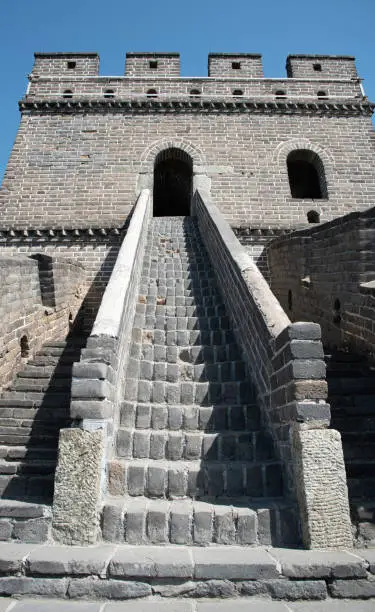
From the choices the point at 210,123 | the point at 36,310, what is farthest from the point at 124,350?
the point at 210,123

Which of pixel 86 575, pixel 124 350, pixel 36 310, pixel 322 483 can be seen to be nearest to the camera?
pixel 86 575

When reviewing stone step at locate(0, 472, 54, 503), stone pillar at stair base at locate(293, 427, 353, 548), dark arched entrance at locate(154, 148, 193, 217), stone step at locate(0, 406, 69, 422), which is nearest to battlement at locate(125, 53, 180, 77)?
dark arched entrance at locate(154, 148, 193, 217)

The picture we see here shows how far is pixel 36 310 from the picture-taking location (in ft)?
22.6

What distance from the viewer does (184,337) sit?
5367mm

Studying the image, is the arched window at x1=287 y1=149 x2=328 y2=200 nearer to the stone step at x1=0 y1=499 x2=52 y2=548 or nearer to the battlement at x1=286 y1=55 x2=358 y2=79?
the battlement at x1=286 y1=55 x2=358 y2=79

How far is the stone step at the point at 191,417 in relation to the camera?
159 inches

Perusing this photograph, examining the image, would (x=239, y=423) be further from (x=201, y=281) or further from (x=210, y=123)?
(x=210, y=123)

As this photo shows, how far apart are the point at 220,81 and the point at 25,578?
14440mm

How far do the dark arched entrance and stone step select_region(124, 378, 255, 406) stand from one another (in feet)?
30.8

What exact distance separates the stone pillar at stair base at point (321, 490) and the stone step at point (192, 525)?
0.70 feet

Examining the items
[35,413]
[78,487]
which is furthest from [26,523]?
[35,413]

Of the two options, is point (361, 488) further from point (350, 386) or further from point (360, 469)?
point (350, 386)

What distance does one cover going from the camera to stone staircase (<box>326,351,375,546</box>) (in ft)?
10.6

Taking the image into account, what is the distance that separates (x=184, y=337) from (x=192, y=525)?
264cm
